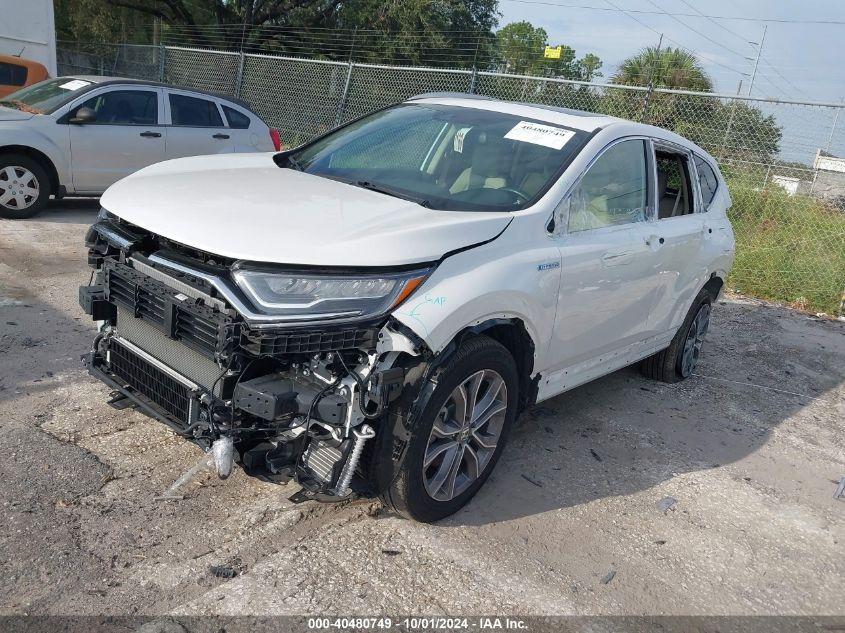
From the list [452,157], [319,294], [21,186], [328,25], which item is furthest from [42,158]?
[328,25]

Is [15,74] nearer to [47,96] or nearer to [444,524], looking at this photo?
[47,96]

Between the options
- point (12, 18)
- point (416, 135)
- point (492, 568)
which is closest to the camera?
point (492, 568)

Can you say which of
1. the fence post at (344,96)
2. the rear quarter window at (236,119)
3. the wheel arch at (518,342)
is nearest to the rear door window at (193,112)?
the rear quarter window at (236,119)

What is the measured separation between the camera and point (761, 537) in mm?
3908

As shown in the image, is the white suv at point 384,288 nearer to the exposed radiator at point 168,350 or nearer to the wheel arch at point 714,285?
the exposed radiator at point 168,350

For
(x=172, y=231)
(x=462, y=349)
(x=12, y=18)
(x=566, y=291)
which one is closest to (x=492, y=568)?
(x=462, y=349)

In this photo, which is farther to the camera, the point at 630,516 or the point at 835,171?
the point at 835,171

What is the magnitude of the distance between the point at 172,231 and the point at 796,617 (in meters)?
3.17

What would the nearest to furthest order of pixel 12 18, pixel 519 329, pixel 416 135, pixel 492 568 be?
1. pixel 492 568
2. pixel 519 329
3. pixel 416 135
4. pixel 12 18

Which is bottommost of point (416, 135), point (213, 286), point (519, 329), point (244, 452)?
point (244, 452)

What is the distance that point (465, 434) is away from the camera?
3.56 m

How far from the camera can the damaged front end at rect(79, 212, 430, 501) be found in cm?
287

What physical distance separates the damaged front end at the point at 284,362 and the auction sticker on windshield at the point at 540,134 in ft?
4.75

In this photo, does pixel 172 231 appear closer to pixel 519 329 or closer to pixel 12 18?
pixel 519 329
